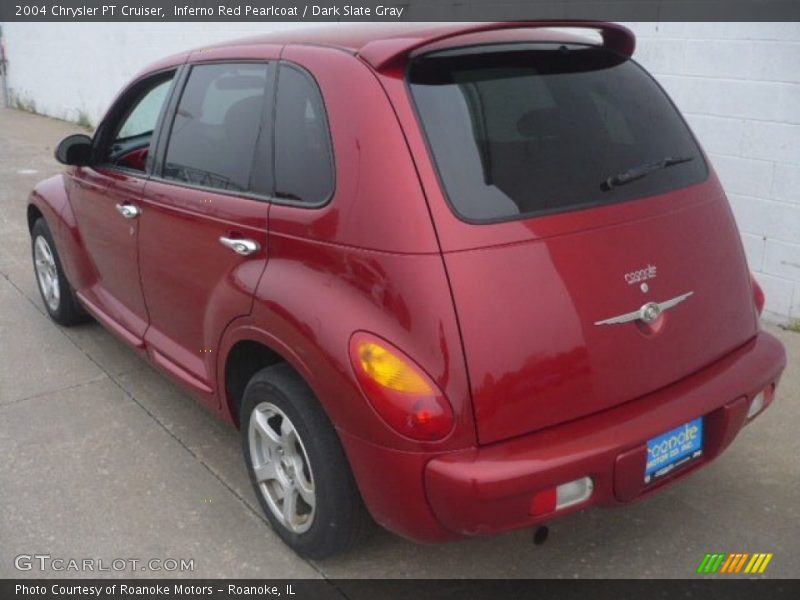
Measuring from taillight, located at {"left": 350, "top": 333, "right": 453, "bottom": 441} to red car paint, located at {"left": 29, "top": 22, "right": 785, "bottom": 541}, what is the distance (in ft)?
0.10

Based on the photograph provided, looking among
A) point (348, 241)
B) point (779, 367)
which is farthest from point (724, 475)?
point (348, 241)

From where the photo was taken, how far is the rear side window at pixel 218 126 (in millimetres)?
3006

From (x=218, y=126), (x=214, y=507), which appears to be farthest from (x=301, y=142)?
(x=214, y=507)

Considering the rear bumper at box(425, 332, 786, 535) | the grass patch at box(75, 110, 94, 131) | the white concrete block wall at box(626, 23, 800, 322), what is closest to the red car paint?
the rear bumper at box(425, 332, 786, 535)

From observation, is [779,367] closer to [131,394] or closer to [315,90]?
[315,90]

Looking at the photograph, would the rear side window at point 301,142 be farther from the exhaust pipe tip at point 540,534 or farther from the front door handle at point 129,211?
the exhaust pipe tip at point 540,534

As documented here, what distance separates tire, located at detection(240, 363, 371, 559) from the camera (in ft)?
8.48

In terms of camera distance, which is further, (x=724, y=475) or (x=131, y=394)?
(x=131, y=394)

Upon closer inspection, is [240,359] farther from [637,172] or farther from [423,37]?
[637,172]

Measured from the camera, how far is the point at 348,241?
8.03 feet

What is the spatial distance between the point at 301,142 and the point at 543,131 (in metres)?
0.80

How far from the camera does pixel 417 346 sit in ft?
7.48

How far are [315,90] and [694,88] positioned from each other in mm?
3185

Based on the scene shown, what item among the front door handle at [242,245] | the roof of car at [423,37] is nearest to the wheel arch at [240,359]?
the front door handle at [242,245]
